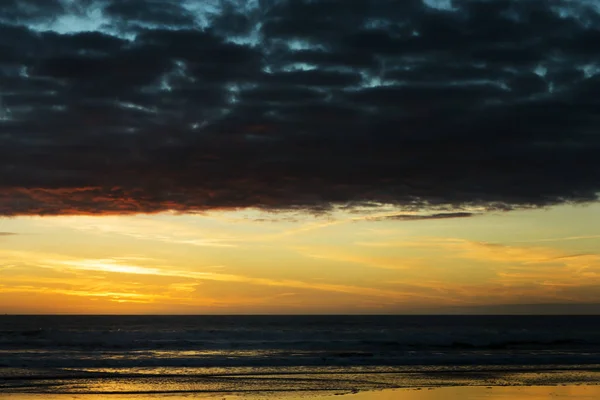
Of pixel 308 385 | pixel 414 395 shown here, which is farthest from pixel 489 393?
pixel 308 385

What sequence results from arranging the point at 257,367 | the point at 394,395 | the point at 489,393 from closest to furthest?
the point at 394,395, the point at 489,393, the point at 257,367

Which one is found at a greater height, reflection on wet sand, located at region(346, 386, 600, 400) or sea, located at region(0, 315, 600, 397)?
sea, located at region(0, 315, 600, 397)

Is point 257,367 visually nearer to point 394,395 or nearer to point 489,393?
point 394,395

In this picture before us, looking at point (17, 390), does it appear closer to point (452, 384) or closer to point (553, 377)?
point (452, 384)

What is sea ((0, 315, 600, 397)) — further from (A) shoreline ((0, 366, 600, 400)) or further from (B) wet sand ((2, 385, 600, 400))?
(B) wet sand ((2, 385, 600, 400))

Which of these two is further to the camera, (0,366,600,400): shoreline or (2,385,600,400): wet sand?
(0,366,600,400): shoreline

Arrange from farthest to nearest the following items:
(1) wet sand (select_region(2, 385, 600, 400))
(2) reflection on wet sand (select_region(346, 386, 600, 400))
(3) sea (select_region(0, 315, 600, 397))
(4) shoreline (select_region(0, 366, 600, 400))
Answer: (3) sea (select_region(0, 315, 600, 397)), (4) shoreline (select_region(0, 366, 600, 400)), (2) reflection on wet sand (select_region(346, 386, 600, 400)), (1) wet sand (select_region(2, 385, 600, 400))

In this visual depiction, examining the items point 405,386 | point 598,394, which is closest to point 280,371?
point 405,386

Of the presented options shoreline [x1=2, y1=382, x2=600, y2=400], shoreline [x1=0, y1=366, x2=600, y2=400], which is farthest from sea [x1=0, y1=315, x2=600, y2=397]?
shoreline [x1=2, y1=382, x2=600, y2=400]

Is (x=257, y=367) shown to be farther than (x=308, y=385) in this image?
Yes

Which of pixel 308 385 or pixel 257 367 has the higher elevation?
pixel 257 367

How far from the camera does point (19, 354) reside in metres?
40.6

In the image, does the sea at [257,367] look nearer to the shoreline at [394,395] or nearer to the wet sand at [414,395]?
the shoreline at [394,395]

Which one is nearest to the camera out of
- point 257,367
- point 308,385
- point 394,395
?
point 394,395
